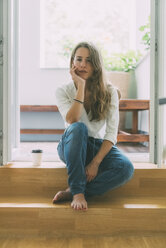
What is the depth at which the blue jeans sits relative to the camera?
1389mm

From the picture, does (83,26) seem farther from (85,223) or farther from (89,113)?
(85,223)

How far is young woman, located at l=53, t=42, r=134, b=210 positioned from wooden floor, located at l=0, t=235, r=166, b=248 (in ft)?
0.53

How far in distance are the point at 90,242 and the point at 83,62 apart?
972 millimetres

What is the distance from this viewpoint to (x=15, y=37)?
2.20 meters

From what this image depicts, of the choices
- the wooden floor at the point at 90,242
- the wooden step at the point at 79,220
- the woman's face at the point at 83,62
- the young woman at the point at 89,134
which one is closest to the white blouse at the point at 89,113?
the young woman at the point at 89,134

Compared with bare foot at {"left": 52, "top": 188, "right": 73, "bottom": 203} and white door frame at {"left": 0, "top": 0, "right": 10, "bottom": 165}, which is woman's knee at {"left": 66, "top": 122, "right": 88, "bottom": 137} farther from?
white door frame at {"left": 0, "top": 0, "right": 10, "bottom": 165}

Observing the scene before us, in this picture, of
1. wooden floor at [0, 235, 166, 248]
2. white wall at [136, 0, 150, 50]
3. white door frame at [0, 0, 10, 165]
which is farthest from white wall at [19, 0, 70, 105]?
wooden floor at [0, 235, 166, 248]

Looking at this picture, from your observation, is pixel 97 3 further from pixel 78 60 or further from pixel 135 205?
pixel 135 205

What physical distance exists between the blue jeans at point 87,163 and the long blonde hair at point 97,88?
172mm

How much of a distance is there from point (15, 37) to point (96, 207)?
4.96ft

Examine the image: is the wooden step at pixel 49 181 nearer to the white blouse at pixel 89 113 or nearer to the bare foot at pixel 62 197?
the bare foot at pixel 62 197

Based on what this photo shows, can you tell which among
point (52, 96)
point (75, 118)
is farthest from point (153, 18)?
point (52, 96)

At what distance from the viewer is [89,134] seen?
5.31ft

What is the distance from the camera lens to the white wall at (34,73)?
3.78 m
